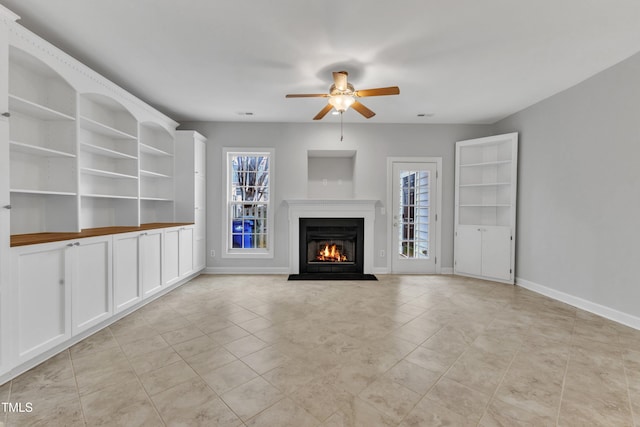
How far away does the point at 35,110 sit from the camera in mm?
2201

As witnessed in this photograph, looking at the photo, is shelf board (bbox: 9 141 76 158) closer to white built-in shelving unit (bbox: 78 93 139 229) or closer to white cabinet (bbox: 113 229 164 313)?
white built-in shelving unit (bbox: 78 93 139 229)

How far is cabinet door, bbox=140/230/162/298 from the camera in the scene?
303 centimetres

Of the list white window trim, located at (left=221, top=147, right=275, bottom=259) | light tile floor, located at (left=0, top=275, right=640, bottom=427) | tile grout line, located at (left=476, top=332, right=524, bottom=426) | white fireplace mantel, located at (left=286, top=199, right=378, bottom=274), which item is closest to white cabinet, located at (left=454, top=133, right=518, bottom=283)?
light tile floor, located at (left=0, top=275, right=640, bottom=427)

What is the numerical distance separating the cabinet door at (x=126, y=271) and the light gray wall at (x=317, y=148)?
172cm

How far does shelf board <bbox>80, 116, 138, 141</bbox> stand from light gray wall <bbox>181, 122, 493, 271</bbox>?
148 cm

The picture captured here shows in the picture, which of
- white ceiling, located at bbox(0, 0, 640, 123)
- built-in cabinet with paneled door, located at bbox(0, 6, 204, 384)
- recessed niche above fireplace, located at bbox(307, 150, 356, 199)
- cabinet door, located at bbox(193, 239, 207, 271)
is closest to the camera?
built-in cabinet with paneled door, located at bbox(0, 6, 204, 384)

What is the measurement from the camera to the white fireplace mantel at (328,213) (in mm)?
4594

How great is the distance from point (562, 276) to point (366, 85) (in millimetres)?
3542

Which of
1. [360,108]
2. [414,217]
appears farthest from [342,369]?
[414,217]

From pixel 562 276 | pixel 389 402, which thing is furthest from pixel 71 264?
pixel 562 276

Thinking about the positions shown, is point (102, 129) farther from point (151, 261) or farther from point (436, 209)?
point (436, 209)

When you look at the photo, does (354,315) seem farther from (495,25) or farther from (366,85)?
(495,25)

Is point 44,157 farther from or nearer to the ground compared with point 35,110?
nearer to the ground

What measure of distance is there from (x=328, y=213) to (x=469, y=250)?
254 centimetres
